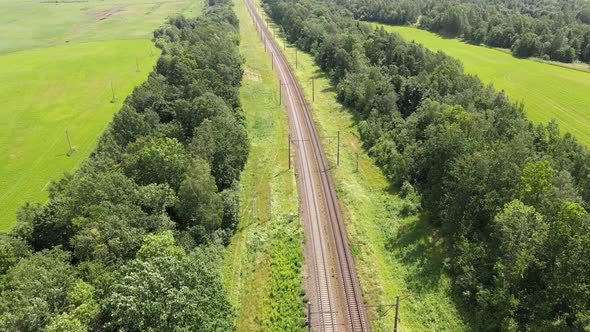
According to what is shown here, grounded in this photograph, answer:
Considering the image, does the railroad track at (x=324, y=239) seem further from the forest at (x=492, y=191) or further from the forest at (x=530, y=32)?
the forest at (x=530, y=32)

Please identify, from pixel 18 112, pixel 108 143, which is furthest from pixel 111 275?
pixel 18 112

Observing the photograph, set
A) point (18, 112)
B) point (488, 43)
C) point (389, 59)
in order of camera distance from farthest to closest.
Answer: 1. point (488, 43)
2. point (389, 59)
3. point (18, 112)

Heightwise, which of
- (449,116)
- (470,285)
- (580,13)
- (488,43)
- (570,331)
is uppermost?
(580,13)

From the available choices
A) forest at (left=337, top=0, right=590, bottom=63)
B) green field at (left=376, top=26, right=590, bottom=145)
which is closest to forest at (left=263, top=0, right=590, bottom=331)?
green field at (left=376, top=26, right=590, bottom=145)

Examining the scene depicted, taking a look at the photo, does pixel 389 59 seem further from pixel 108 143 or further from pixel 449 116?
pixel 108 143

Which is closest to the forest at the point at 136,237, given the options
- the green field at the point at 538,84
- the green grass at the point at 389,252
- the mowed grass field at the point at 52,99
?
the green grass at the point at 389,252

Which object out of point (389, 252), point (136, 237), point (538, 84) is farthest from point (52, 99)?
point (538, 84)
